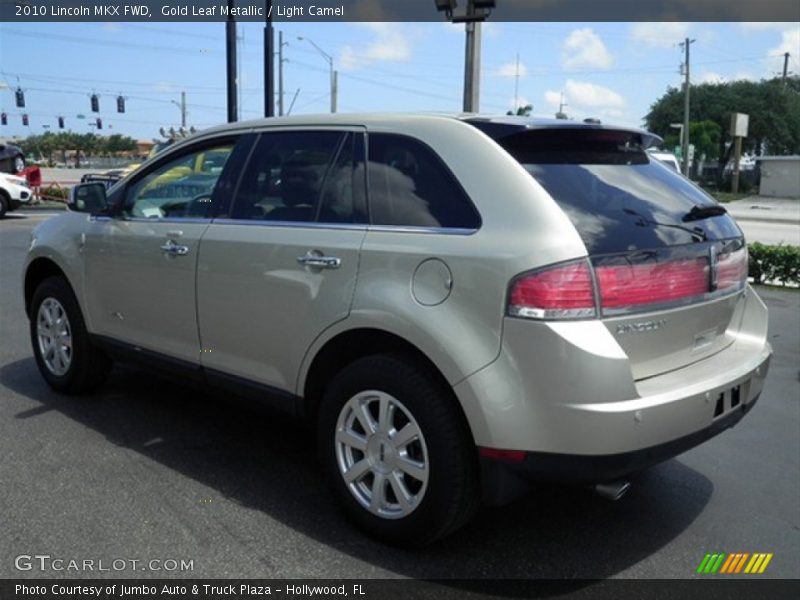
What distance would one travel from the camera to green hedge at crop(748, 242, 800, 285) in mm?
11500

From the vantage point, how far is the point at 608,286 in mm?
2859

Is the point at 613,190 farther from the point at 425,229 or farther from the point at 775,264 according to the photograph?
the point at 775,264

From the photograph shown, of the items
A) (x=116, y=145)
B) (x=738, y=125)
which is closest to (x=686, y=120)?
(x=738, y=125)

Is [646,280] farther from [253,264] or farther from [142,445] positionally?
[142,445]

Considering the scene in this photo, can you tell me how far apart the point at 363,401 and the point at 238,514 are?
2.75 feet

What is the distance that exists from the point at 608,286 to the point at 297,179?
5.43ft

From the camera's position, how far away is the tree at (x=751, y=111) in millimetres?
70062

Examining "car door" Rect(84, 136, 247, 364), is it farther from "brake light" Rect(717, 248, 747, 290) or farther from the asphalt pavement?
"brake light" Rect(717, 248, 747, 290)

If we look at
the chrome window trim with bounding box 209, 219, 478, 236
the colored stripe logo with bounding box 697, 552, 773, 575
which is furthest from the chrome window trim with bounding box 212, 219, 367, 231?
the colored stripe logo with bounding box 697, 552, 773, 575

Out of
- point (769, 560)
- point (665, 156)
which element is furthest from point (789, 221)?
point (769, 560)

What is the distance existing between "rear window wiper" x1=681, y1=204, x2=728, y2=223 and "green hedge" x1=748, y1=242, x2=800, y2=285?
8900mm

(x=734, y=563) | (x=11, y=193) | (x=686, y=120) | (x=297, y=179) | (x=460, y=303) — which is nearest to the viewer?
(x=460, y=303)

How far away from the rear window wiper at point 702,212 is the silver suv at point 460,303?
24mm

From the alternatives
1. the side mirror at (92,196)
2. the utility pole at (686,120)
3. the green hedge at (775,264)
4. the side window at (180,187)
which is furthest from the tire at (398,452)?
the utility pole at (686,120)
